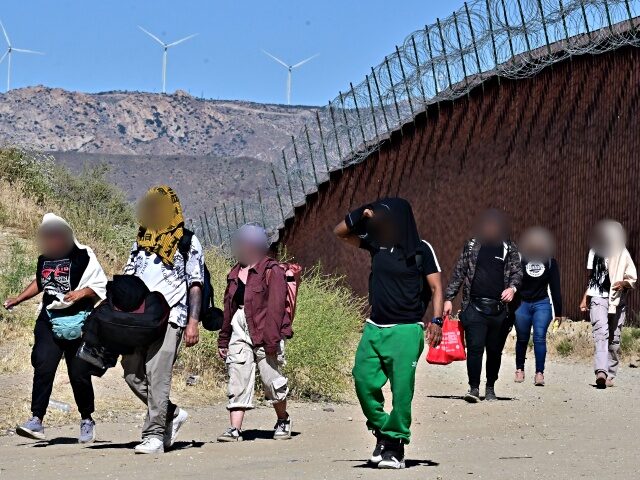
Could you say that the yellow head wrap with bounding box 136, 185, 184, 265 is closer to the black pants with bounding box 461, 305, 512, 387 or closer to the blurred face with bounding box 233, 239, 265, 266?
the blurred face with bounding box 233, 239, 265, 266

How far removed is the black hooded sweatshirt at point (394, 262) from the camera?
388 inches

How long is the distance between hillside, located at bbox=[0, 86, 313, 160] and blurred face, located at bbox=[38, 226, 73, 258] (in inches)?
3919

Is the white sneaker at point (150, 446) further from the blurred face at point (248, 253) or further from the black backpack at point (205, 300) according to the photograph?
the blurred face at point (248, 253)

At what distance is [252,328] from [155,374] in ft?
3.79

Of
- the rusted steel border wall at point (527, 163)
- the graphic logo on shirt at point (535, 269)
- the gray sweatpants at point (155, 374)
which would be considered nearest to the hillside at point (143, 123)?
the rusted steel border wall at point (527, 163)

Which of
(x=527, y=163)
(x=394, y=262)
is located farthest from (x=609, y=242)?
(x=527, y=163)

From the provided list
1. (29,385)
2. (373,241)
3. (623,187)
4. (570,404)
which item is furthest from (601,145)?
(373,241)

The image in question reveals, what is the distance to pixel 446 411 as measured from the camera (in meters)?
14.0

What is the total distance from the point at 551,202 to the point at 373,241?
13436 mm

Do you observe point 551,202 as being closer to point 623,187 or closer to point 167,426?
point 623,187

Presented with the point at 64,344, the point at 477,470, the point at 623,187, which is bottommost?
the point at 477,470

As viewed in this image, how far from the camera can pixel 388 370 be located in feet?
32.3

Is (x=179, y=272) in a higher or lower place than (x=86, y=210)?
lower

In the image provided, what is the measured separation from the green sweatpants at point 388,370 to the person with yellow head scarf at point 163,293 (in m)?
1.32
